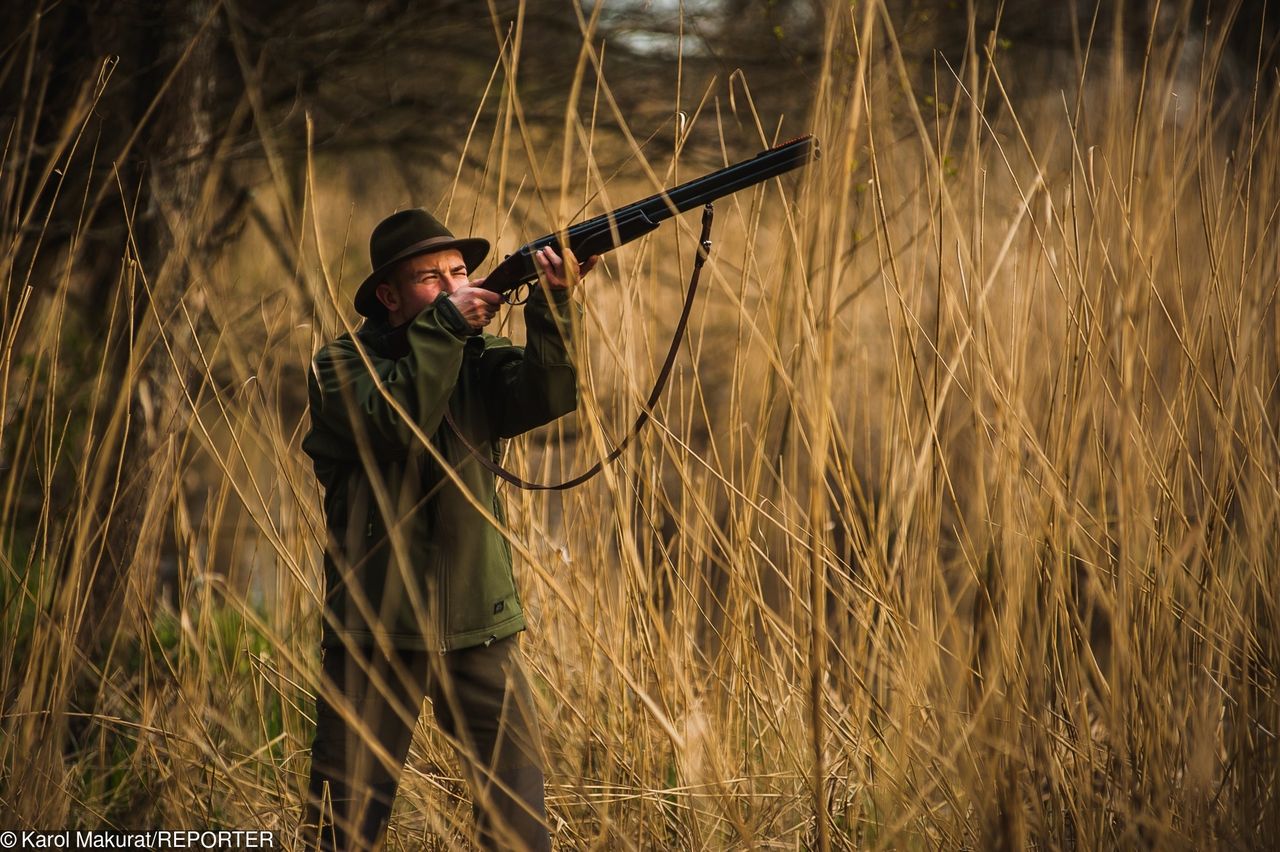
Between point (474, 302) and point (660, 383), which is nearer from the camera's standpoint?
point (660, 383)

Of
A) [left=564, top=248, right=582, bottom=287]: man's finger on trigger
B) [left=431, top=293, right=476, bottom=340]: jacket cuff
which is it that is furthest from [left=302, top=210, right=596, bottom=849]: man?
[left=564, top=248, right=582, bottom=287]: man's finger on trigger

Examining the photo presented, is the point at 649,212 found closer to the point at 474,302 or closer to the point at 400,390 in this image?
the point at 474,302

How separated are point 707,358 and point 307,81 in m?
2.09

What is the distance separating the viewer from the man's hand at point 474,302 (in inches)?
57.6

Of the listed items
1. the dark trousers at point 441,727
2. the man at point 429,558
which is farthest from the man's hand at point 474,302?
Answer: the dark trousers at point 441,727

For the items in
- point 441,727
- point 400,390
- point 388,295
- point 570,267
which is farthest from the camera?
point 388,295

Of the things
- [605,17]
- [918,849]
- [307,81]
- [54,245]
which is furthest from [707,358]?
[918,849]

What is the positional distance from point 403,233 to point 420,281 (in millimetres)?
78

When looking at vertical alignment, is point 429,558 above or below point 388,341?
below

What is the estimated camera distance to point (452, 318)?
1.45 meters

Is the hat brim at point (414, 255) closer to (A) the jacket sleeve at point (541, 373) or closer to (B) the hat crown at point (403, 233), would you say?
(B) the hat crown at point (403, 233)

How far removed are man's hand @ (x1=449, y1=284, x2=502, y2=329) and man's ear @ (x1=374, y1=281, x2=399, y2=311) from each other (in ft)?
0.63

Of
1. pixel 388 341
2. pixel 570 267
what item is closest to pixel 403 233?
pixel 388 341

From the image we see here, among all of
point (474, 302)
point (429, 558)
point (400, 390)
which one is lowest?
point (429, 558)
